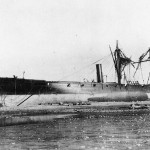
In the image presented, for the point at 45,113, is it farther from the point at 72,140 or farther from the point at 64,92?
the point at 64,92

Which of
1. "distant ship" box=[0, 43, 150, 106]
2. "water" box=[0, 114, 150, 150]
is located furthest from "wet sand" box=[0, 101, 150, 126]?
"distant ship" box=[0, 43, 150, 106]

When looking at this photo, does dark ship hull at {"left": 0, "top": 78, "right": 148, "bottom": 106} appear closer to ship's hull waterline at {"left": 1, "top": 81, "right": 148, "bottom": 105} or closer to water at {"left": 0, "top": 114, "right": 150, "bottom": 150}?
ship's hull waterline at {"left": 1, "top": 81, "right": 148, "bottom": 105}

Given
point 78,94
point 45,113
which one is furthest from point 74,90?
point 45,113

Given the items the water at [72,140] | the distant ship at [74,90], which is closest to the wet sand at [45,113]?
the water at [72,140]

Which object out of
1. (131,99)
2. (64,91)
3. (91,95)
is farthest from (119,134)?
(131,99)

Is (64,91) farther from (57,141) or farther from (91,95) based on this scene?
(57,141)

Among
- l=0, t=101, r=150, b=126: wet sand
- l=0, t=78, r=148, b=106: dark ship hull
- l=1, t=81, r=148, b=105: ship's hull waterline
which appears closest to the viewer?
l=0, t=101, r=150, b=126: wet sand

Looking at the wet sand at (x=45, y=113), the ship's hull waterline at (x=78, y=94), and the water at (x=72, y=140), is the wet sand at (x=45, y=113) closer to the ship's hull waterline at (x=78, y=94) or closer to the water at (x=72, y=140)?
the water at (x=72, y=140)

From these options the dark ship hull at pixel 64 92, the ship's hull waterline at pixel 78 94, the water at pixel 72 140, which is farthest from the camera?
the ship's hull waterline at pixel 78 94
